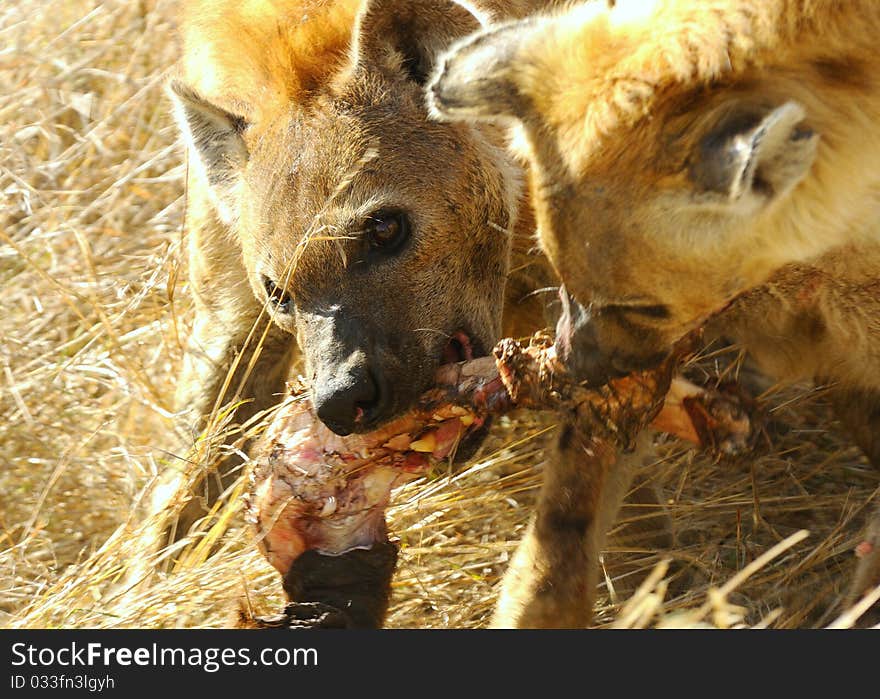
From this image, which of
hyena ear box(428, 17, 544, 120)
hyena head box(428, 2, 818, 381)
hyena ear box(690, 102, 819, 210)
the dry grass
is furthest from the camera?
the dry grass

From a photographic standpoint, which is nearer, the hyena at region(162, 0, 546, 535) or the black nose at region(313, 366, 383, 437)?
the black nose at region(313, 366, 383, 437)

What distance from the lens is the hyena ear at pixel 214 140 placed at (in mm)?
3551

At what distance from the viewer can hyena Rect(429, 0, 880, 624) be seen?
2533mm

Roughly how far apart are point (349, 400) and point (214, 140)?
95 centimetres

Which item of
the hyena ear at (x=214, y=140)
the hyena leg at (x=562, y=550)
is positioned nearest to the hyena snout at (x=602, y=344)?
the hyena leg at (x=562, y=550)

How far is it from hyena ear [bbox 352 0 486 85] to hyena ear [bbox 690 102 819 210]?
42.0 inches

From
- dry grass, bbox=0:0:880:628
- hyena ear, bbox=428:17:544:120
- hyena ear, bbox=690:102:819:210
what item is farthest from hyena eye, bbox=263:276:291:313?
hyena ear, bbox=690:102:819:210

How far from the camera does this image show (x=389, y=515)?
3.99 metres

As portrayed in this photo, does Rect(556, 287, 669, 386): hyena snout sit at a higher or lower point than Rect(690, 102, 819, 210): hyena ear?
lower

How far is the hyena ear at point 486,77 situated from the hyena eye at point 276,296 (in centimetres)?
74

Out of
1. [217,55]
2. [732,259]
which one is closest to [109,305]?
[217,55]

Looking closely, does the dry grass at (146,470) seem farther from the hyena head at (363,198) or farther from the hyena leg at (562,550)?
the hyena head at (363,198)

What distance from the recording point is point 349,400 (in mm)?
3109

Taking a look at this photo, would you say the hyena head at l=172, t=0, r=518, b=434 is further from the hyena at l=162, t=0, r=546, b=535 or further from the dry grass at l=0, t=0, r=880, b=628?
the dry grass at l=0, t=0, r=880, b=628
